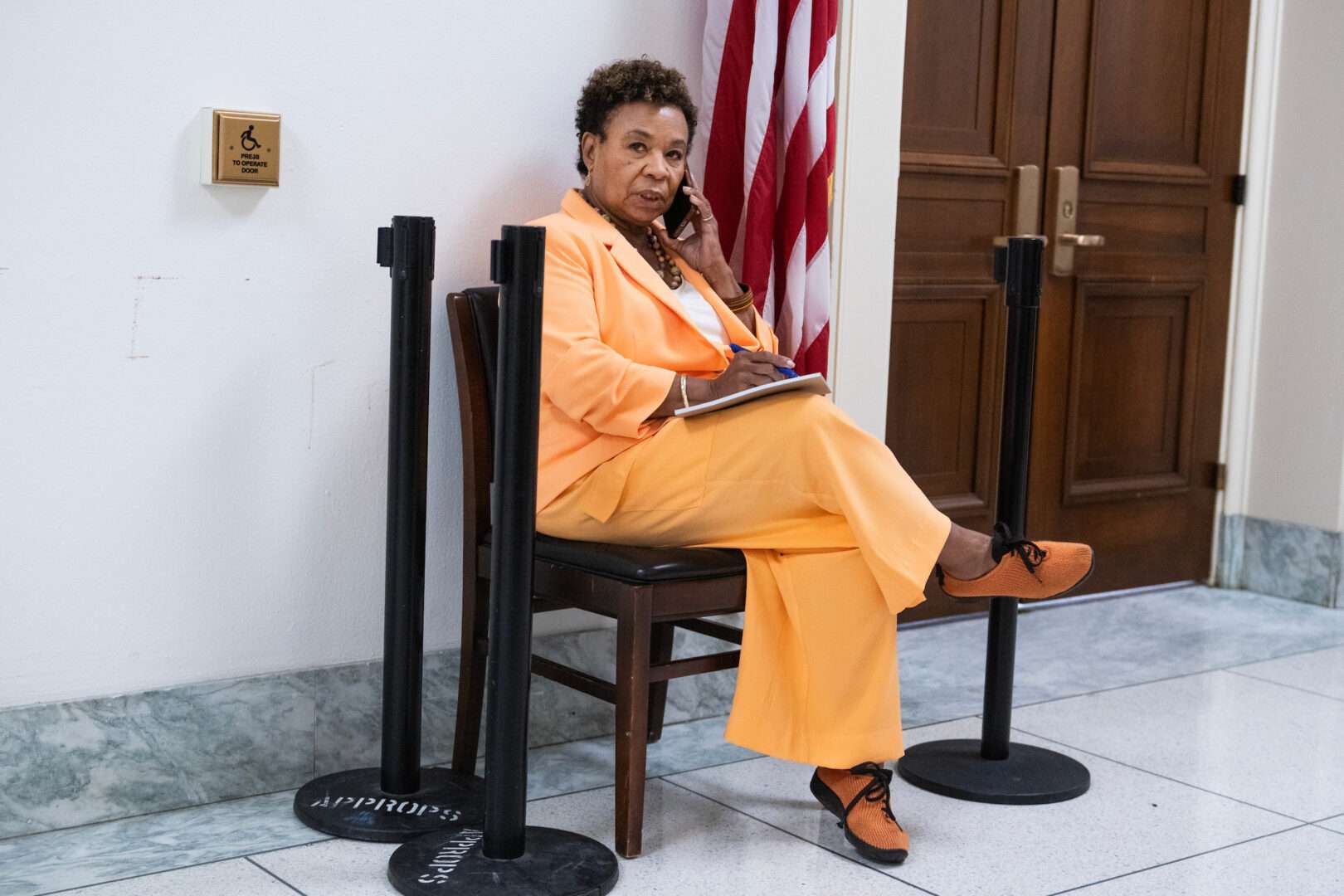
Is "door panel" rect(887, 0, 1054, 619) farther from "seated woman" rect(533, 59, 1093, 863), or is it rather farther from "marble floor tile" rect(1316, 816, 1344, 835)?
"marble floor tile" rect(1316, 816, 1344, 835)

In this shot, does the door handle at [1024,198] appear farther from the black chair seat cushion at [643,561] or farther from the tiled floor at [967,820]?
the black chair seat cushion at [643,561]

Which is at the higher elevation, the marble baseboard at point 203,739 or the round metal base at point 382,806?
the marble baseboard at point 203,739

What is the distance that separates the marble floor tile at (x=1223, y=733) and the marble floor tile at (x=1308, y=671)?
5 centimetres

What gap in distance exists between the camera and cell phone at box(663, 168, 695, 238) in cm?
268

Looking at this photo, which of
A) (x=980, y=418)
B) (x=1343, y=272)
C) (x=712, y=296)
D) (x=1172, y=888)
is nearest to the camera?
(x=1172, y=888)

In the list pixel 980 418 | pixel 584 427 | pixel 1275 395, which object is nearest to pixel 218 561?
pixel 584 427

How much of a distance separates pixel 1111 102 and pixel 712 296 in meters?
1.67

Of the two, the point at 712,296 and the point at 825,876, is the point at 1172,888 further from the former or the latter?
the point at 712,296

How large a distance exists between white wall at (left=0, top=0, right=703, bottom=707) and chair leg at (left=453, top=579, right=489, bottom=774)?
15cm

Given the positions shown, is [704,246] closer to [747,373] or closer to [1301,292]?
[747,373]

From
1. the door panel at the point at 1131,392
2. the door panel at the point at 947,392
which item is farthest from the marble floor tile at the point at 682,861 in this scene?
the door panel at the point at 1131,392

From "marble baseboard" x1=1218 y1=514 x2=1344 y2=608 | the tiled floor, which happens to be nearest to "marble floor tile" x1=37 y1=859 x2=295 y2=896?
the tiled floor

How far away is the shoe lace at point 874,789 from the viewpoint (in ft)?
7.66

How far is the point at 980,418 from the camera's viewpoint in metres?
3.65
